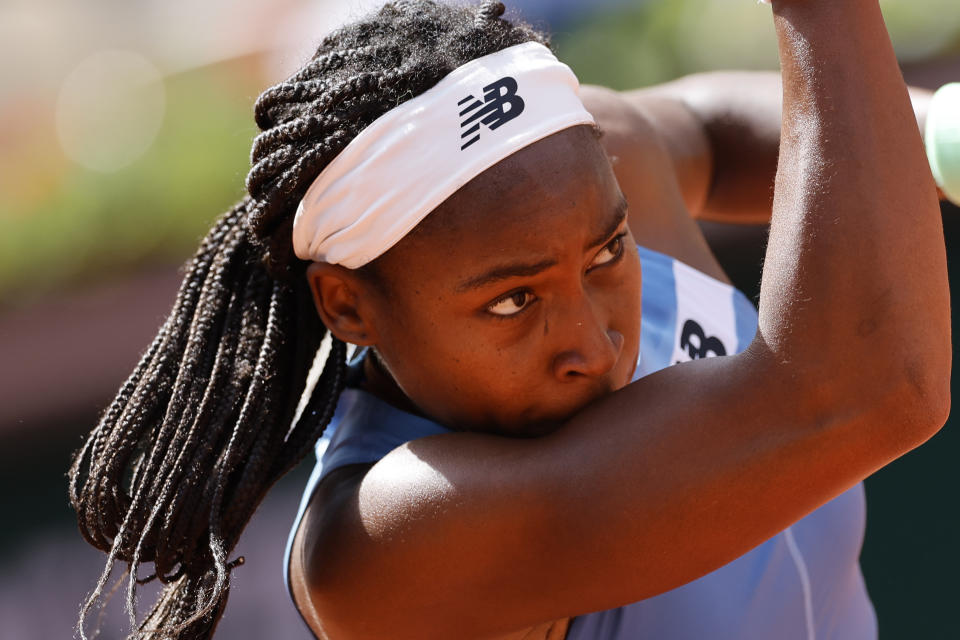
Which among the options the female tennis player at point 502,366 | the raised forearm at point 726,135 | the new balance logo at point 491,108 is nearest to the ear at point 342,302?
the female tennis player at point 502,366

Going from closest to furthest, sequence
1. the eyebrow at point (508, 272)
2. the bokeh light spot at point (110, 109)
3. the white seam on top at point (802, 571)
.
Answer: the eyebrow at point (508, 272)
the white seam on top at point (802, 571)
the bokeh light spot at point (110, 109)

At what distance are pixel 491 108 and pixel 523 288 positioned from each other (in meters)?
0.22

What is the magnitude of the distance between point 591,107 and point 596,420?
75cm

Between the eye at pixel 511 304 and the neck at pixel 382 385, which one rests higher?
the eye at pixel 511 304

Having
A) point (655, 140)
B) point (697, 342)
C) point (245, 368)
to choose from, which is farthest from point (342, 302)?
point (655, 140)

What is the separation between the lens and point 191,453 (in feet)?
4.62

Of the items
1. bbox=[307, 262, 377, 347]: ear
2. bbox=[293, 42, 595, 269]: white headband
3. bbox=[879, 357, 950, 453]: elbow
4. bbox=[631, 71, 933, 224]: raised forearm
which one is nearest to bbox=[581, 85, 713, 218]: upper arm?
bbox=[631, 71, 933, 224]: raised forearm

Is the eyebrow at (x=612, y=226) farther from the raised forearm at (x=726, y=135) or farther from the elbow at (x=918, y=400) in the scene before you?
the raised forearm at (x=726, y=135)

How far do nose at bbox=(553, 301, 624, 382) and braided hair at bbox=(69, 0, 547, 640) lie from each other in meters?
0.34

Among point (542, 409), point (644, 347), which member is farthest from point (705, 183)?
point (542, 409)

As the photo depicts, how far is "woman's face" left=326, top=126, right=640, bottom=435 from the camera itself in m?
1.23

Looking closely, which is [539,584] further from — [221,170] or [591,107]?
[221,170]

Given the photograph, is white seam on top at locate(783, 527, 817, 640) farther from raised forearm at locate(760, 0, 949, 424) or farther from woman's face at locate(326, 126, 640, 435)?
raised forearm at locate(760, 0, 949, 424)

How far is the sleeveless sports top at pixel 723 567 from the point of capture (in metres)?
1.47
